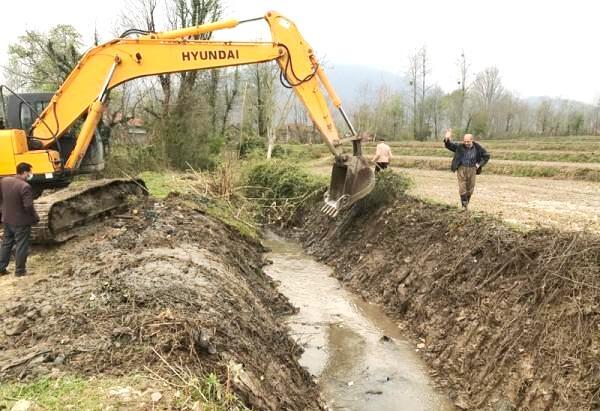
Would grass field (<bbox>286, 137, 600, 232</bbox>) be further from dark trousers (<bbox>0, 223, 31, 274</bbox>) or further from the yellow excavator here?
dark trousers (<bbox>0, 223, 31, 274</bbox>)

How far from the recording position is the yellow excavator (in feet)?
29.2

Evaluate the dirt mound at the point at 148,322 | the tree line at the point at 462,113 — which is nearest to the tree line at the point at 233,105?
the tree line at the point at 462,113

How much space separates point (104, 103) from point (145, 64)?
1.08 meters

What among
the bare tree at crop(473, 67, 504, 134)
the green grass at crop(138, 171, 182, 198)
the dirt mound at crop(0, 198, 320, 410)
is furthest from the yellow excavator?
the bare tree at crop(473, 67, 504, 134)

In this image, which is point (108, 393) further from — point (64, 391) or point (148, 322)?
point (148, 322)

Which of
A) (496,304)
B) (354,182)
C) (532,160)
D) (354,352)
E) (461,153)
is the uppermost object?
(461,153)

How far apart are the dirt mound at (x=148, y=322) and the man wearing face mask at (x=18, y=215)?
0.52 meters

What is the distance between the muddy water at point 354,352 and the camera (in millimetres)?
6582

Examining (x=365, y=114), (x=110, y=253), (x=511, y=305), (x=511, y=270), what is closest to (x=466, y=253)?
(x=511, y=270)

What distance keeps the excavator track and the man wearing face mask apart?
815 mm

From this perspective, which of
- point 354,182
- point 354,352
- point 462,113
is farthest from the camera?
point 462,113

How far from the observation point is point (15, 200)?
7.50 metres

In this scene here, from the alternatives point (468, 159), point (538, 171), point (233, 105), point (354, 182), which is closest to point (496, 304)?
point (468, 159)

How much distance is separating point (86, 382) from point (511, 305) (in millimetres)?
5440
